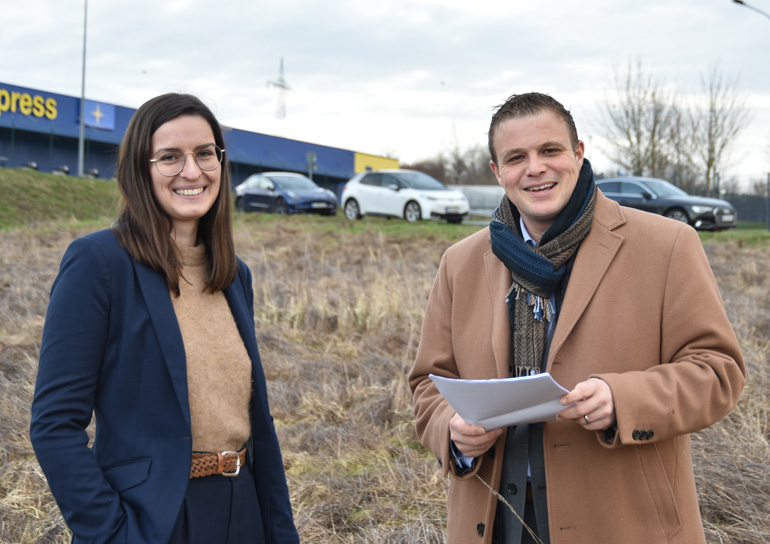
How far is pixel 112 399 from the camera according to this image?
79.0 inches

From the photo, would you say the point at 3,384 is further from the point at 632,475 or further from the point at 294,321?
the point at 632,475

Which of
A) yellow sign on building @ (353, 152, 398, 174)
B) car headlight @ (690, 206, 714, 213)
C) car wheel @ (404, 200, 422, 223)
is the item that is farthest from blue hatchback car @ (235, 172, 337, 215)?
yellow sign on building @ (353, 152, 398, 174)

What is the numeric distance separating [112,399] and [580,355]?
1.32 meters

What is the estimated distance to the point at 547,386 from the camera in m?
1.75

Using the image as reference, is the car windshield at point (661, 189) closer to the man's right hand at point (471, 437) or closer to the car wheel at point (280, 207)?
the car wheel at point (280, 207)

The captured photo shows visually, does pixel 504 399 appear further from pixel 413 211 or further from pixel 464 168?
pixel 464 168

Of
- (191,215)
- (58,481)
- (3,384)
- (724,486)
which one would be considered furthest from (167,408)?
(3,384)

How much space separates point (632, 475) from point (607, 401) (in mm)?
287

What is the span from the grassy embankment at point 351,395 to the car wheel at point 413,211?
13.3 ft

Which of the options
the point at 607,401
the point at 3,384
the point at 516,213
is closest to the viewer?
the point at 607,401

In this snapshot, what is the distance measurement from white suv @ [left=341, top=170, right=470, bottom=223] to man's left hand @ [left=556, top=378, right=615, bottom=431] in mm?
14572

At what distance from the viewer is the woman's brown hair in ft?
7.06

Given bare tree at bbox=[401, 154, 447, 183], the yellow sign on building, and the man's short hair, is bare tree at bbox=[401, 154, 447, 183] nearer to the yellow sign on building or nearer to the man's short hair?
the yellow sign on building

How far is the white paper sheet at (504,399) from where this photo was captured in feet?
5.76
